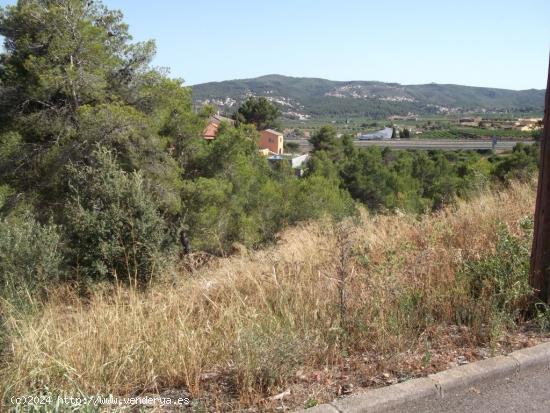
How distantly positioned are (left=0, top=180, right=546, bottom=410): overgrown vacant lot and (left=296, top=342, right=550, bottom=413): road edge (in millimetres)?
103

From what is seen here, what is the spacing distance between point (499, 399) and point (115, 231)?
4068 mm

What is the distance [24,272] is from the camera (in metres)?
4.78

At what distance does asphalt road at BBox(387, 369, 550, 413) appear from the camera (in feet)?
7.61

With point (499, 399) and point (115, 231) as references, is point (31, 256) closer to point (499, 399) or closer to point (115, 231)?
point (115, 231)

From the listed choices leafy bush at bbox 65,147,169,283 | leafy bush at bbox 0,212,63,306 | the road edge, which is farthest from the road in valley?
the road edge

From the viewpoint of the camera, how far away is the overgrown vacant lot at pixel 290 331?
242cm

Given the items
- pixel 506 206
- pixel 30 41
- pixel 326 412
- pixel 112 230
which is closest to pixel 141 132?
pixel 30 41

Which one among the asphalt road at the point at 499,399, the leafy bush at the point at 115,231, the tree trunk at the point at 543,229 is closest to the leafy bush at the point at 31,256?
the leafy bush at the point at 115,231

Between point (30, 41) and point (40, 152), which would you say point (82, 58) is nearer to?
point (30, 41)

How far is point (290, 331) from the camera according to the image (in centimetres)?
276

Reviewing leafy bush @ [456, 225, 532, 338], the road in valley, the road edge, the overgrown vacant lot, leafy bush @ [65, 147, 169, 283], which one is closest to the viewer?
the road edge

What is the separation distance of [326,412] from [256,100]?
177ft

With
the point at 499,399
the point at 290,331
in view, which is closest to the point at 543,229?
the point at 499,399

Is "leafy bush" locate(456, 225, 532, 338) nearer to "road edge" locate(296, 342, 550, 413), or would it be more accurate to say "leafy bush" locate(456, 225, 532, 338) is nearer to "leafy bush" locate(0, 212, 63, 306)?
"road edge" locate(296, 342, 550, 413)
